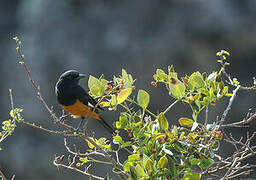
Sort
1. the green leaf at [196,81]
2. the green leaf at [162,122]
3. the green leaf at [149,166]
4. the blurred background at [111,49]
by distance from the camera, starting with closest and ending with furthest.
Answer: the green leaf at [149,166] → the green leaf at [162,122] → the green leaf at [196,81] → the blurred background at [111,49]

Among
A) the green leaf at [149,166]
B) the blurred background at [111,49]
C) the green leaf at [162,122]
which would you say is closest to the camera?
the green leaf at [149,166]

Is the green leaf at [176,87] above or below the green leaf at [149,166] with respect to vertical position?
above

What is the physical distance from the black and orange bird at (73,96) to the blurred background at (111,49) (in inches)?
139

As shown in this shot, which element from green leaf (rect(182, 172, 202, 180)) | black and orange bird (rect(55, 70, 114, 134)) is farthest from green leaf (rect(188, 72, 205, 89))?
black and orange bird (rect(55, 70, 114, 134))

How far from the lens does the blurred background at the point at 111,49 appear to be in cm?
662

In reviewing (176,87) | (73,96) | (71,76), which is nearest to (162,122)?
(176,87)

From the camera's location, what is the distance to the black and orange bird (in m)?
2.90

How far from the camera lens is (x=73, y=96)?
3.02 meters

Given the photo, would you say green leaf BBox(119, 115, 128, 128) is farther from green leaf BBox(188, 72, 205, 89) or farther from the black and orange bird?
the black and orange bird

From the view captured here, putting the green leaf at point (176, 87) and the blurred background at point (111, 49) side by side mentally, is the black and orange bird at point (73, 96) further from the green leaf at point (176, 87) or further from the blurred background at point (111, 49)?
the blurred background at point (111, 49)

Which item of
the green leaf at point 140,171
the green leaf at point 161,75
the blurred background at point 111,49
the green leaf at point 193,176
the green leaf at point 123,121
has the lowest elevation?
the green leaf at point 193,176

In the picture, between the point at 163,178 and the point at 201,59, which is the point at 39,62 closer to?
the point at 201,59

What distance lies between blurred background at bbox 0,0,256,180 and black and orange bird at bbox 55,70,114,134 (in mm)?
3535

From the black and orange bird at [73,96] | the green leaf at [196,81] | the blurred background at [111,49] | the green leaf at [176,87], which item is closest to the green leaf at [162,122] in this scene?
the green leaf at [176,87]
